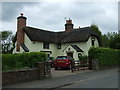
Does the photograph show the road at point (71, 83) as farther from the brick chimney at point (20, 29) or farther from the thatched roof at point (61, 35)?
the brick chimney at point (20, 29)

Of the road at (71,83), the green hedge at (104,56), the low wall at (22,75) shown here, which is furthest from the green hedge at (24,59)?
the green hedge at (104,56)

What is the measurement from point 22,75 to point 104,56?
43.8 feet

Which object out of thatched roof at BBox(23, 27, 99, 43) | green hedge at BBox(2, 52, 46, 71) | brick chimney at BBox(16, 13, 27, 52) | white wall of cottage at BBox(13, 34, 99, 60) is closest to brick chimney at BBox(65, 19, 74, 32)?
thatched roof at BBox(23, 27, 99, 43)

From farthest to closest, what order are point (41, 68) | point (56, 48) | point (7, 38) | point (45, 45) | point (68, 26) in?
1. point (7, 38)
2. point (68, 26)
3. point (56, 48)
4. point (45, 45)
5. point (41, 68)

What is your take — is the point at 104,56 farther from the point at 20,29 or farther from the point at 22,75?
the point at 20,29

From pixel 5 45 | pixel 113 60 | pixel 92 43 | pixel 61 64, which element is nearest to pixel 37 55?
pixel 61 64

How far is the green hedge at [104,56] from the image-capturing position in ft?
67.2

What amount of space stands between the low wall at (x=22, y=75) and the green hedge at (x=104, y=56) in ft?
31.8

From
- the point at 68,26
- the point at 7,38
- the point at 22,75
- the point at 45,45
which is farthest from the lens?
the point at 7,38

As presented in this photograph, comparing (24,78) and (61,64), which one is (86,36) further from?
(24,78)

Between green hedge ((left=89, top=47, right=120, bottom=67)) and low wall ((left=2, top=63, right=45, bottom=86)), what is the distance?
31.8 feet

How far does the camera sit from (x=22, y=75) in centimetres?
1070

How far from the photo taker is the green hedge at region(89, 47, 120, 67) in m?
20.5

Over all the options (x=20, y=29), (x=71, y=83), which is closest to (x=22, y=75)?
(x=71, y=83)
